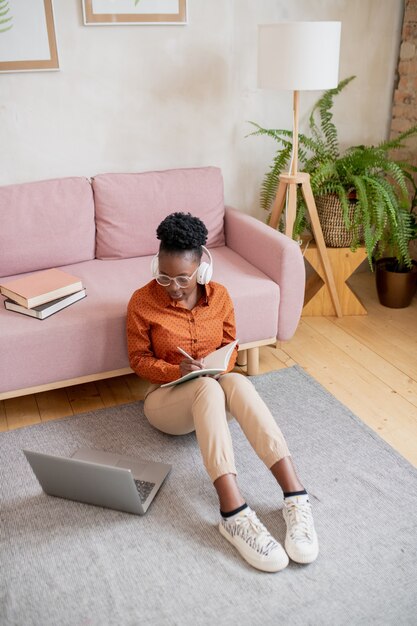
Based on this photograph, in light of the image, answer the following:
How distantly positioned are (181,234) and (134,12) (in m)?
1.40

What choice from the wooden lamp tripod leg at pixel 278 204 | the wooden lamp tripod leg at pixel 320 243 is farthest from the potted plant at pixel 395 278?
the wooden lamp tripod leg at pixel 278 204

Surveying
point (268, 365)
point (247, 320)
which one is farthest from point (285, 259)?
point (268, 365)

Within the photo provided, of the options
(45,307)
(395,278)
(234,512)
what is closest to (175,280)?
(45,307)

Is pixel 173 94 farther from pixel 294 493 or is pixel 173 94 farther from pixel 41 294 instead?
pixel 294 493

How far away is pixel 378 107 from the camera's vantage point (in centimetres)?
337

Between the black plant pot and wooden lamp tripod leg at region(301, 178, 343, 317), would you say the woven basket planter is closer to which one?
wooden lamp tripod leg at region(301, 178, 343, 317)

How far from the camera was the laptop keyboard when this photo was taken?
6.18ft

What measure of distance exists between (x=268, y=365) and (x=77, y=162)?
1343 millimetres

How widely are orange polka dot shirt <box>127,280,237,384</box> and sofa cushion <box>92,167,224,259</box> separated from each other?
2.29ft

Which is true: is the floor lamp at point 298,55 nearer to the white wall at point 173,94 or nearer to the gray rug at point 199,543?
the white wall at point 173,94

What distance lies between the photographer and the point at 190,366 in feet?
6.25

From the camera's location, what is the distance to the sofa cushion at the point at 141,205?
2695 mm

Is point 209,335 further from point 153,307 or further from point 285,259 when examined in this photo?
point 285,259

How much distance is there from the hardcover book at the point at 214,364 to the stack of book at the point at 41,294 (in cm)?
59
